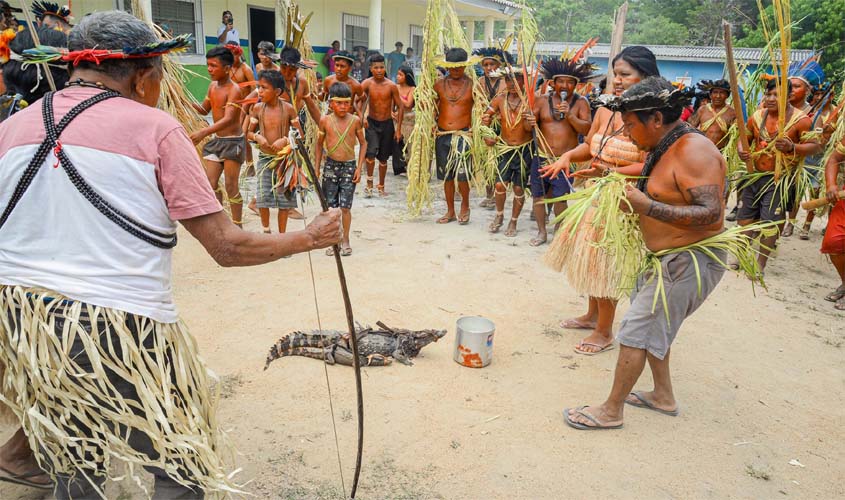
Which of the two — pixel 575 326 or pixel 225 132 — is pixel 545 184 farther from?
pixel 225 132

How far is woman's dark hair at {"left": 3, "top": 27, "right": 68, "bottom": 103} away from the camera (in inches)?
141

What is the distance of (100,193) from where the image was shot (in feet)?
5.55

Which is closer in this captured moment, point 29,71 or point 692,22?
point 29,71

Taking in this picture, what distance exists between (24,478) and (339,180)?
4.14 meters

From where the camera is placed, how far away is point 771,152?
575 centimetres

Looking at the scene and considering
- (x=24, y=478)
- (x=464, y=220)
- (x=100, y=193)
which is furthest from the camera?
(x=464, y=220)

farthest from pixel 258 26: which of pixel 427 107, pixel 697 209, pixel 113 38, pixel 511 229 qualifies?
pixel 113 38

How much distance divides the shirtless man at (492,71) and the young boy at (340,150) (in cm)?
194

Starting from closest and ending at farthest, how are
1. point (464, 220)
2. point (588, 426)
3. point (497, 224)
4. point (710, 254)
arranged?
point (710, 254) → point (588, 426) → point (497, 224) → point (464, 220)

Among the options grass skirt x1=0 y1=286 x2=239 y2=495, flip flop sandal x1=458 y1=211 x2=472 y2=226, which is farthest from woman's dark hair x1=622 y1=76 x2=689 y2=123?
flip flop sandal x1=458 y1=211 x2=472 y2=226

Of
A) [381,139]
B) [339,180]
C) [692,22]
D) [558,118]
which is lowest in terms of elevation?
[339,180]

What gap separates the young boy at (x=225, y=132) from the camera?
5980 millimetres

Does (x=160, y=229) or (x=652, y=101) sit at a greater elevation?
(x=652, y=101)

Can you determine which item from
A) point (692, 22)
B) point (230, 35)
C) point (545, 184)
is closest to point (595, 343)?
point (545, 184)
